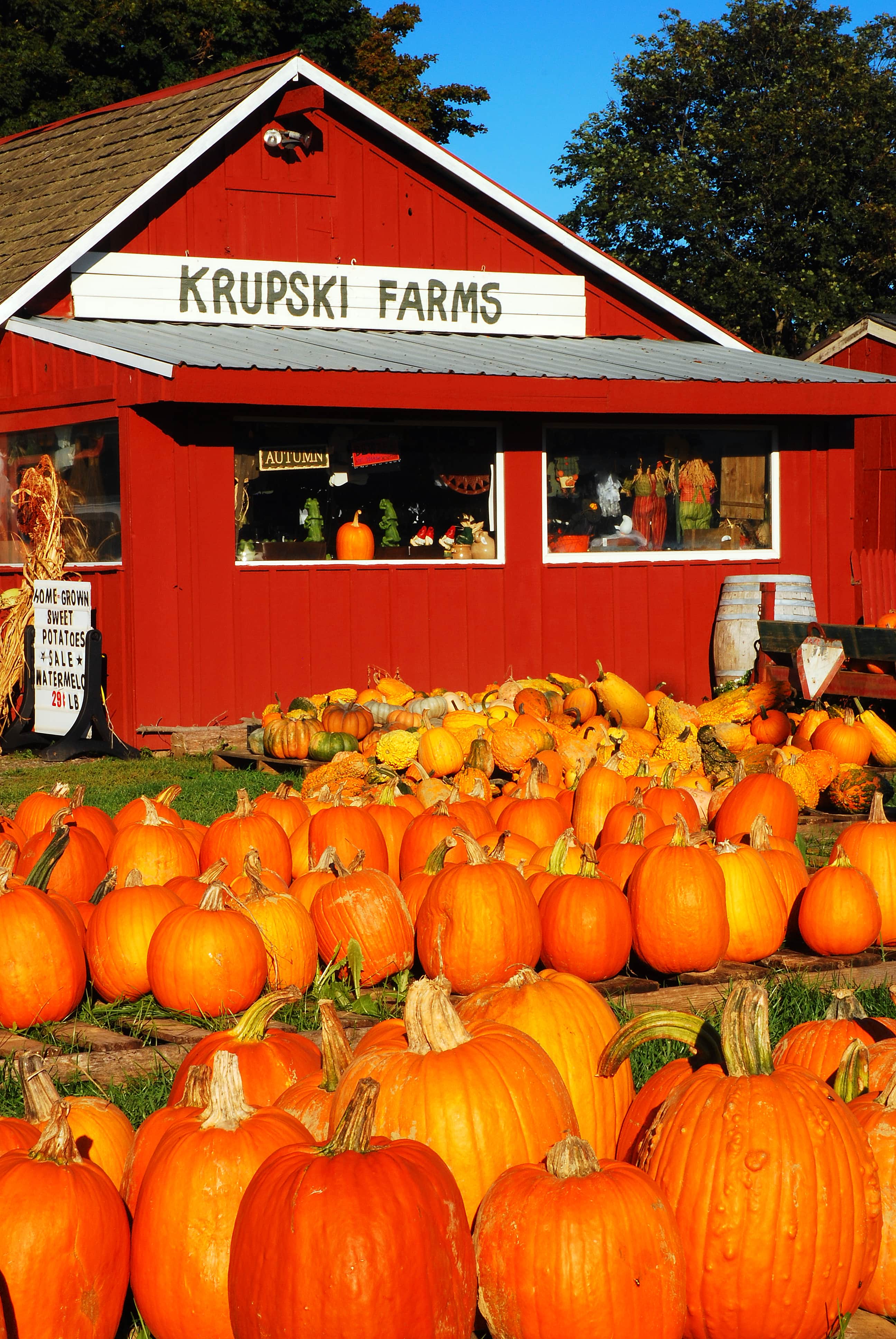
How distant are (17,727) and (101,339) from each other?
3289 mm

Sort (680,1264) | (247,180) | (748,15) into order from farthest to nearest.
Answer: (748,15), (247,180), (680,1264)

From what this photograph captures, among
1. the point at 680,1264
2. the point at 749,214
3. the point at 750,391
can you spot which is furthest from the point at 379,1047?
the point at 749,214

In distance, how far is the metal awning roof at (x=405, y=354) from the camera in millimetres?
11461

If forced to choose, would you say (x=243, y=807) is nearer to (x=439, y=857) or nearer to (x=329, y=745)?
(x=439, y=857)

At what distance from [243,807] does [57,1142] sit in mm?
2911

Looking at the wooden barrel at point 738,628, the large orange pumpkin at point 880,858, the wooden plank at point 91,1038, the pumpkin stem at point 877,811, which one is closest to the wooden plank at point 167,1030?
the wooden plank at point 91,1038

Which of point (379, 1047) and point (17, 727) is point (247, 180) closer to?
point (17, 727)

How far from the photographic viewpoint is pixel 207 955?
434 cm

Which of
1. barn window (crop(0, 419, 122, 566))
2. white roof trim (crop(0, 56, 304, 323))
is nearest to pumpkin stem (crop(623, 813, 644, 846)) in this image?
barn window (crop(0, 419, 122, 566))

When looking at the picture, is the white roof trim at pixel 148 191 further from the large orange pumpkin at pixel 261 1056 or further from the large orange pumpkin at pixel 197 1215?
the large orange pumpkin at pixel 197 1215

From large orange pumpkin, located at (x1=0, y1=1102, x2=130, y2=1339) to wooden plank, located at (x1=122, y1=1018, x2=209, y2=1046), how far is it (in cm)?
161

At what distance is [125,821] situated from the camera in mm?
5988

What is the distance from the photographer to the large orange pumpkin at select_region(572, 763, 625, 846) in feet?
20.9

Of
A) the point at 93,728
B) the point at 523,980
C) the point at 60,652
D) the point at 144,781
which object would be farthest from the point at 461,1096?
the point at 60,652
